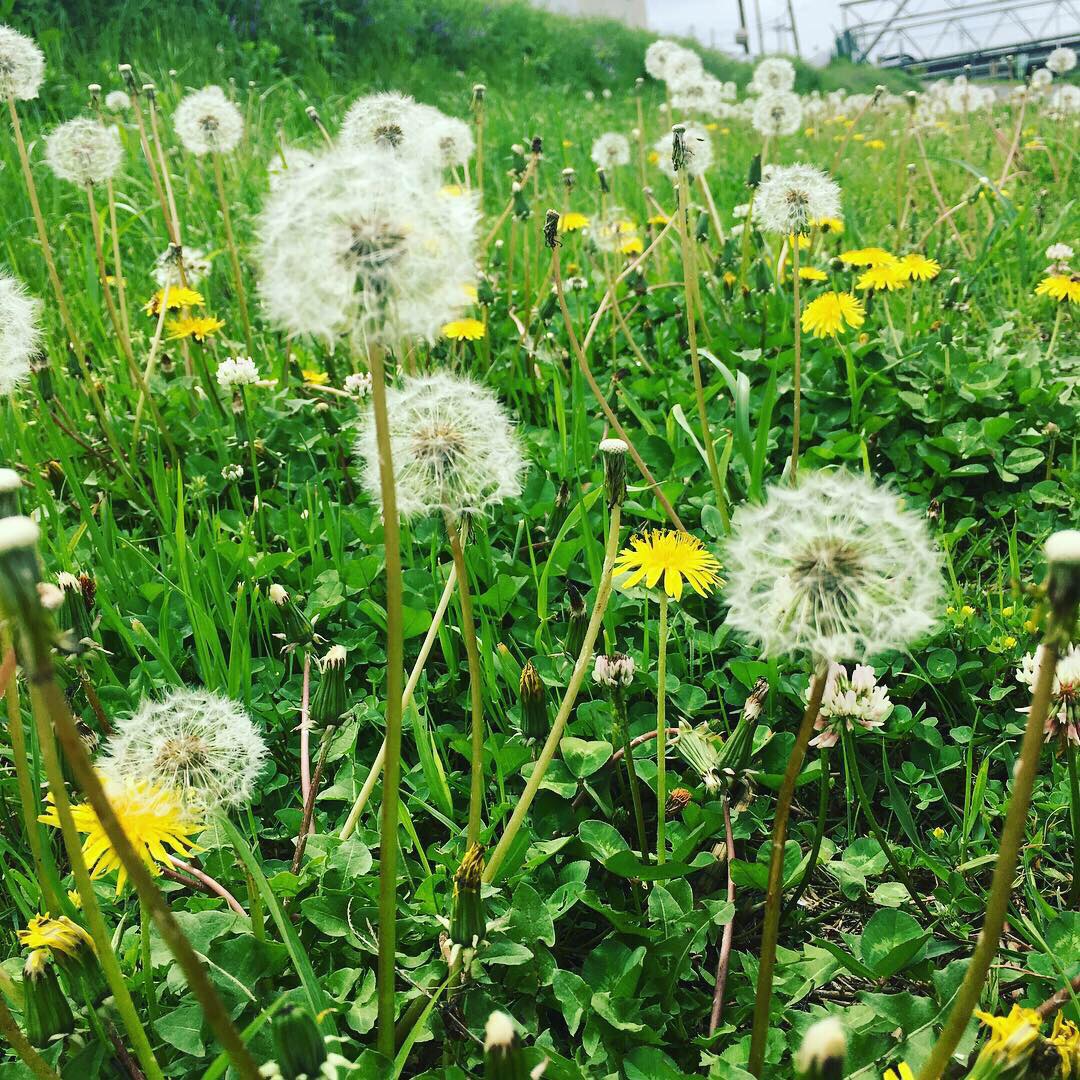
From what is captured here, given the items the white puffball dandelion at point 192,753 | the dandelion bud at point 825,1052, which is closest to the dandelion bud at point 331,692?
the white puffball dandelion at point 192,753

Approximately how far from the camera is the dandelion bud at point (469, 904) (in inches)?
41.1

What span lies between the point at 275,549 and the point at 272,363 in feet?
3.11

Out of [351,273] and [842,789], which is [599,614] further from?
[842,789]

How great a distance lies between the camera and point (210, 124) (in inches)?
113

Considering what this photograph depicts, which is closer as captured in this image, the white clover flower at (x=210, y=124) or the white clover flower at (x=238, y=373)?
the white clover flower at (x=238, y=373)

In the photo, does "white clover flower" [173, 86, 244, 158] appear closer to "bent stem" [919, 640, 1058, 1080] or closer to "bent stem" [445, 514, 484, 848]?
"bent stem" [445, 514, 484, 848]

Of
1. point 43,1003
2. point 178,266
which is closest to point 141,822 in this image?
point 43,1003

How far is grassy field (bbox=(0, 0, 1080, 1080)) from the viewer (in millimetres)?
970

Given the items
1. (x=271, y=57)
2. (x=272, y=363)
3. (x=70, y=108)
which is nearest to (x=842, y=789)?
(x=272, y=363)

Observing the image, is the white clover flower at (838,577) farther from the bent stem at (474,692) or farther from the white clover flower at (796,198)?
the white clover flower at (796,198)

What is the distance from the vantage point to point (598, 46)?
41.3 ft

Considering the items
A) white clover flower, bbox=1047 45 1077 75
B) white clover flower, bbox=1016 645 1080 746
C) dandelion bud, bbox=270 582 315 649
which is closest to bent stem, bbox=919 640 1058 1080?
white clover flower, bbox=1016 645 1080 746

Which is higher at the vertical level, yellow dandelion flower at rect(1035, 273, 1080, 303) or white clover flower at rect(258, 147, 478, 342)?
white clover flower at rect(258, 147, 478, 342)

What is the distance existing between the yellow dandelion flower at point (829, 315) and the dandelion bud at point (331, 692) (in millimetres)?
1792
